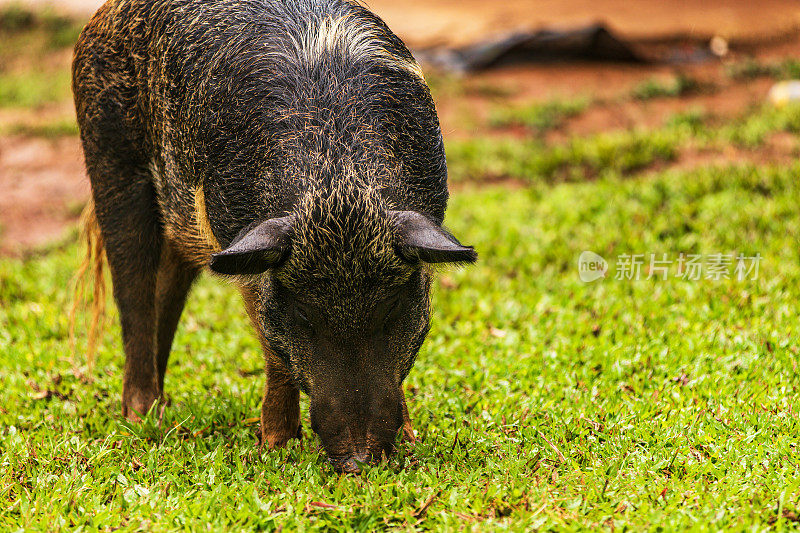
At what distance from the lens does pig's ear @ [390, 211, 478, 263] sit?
313 cm

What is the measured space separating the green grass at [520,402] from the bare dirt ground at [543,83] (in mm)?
1680

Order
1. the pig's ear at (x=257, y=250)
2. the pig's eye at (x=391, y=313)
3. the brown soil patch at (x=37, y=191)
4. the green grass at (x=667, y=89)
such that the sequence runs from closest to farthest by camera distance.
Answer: the pig's ear at (x=257, y=250) → the pig's eye at (x=391, y=313) → the brown soil patch at (x=37, y=191) → the green grass at (x=667, y=89)

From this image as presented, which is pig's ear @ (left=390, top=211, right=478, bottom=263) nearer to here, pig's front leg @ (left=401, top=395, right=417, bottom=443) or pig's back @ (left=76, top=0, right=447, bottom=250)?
pig's back @ (left=76, top=0, right=447, bottom=250)

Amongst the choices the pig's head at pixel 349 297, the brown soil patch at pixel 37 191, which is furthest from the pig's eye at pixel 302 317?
the brown soil patch at pixel 37 191

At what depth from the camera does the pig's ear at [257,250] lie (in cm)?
309

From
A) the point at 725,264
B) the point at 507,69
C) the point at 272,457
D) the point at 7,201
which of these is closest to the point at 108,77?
the point at 272,457

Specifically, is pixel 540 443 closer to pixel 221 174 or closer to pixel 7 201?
pixel 221 174

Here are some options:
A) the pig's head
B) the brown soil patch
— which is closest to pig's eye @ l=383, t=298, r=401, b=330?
the pig's head

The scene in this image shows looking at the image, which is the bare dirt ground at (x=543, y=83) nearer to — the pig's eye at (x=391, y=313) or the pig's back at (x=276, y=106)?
the pig's back at (x=276, y=106)

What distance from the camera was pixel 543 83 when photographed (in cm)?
1141

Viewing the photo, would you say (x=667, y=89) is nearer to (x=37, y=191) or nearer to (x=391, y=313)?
(x=37, y=191)

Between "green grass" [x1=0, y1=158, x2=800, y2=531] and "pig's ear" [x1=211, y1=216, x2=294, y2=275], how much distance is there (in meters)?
0.93

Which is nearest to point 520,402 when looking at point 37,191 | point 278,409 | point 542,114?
point 278,409

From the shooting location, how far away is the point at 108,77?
438 cm
